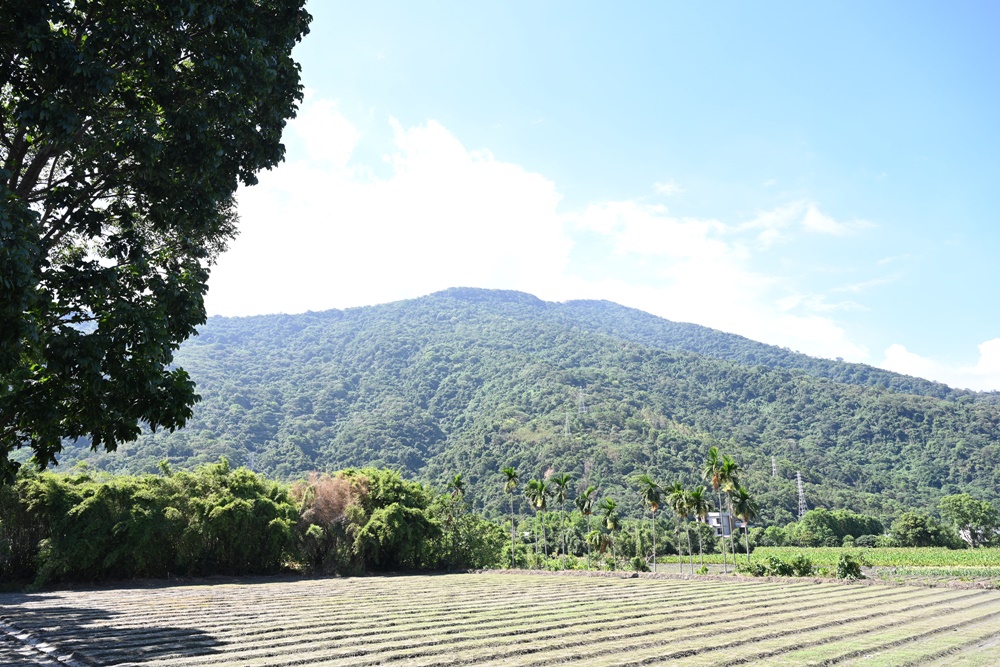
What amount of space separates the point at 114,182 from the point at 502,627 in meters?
13.0

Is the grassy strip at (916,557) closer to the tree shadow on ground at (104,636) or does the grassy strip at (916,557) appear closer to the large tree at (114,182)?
the tree shadow on ground at (104,636)

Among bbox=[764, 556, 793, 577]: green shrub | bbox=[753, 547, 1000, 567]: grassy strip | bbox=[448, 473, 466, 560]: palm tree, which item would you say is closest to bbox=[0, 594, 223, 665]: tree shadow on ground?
bbox=[448, 473, 466, 560]: palm tree

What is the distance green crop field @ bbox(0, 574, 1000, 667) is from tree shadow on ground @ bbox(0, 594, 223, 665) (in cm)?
4

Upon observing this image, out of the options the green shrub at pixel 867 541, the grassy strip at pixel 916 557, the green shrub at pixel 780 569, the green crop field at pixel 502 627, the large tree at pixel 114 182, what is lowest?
the green shrub at pixel 867 541

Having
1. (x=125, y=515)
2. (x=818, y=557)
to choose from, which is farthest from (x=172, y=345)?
(x=818, y=557)

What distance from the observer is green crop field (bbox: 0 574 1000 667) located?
1189 centimetres

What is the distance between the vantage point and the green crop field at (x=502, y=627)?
1189 cm

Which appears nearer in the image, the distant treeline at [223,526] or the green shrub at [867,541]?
the distant treeline at [223,526]

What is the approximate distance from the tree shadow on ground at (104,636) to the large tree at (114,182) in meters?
5.48

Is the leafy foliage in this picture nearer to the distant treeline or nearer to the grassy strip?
the distant treeline

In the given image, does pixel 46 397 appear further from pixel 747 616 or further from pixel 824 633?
pixel 747 616

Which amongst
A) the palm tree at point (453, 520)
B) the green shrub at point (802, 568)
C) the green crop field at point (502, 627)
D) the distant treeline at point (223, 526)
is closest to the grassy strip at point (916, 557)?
the green shrub at point (802, 568)

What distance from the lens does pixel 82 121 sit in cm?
811

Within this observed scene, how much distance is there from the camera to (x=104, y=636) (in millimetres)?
14070
